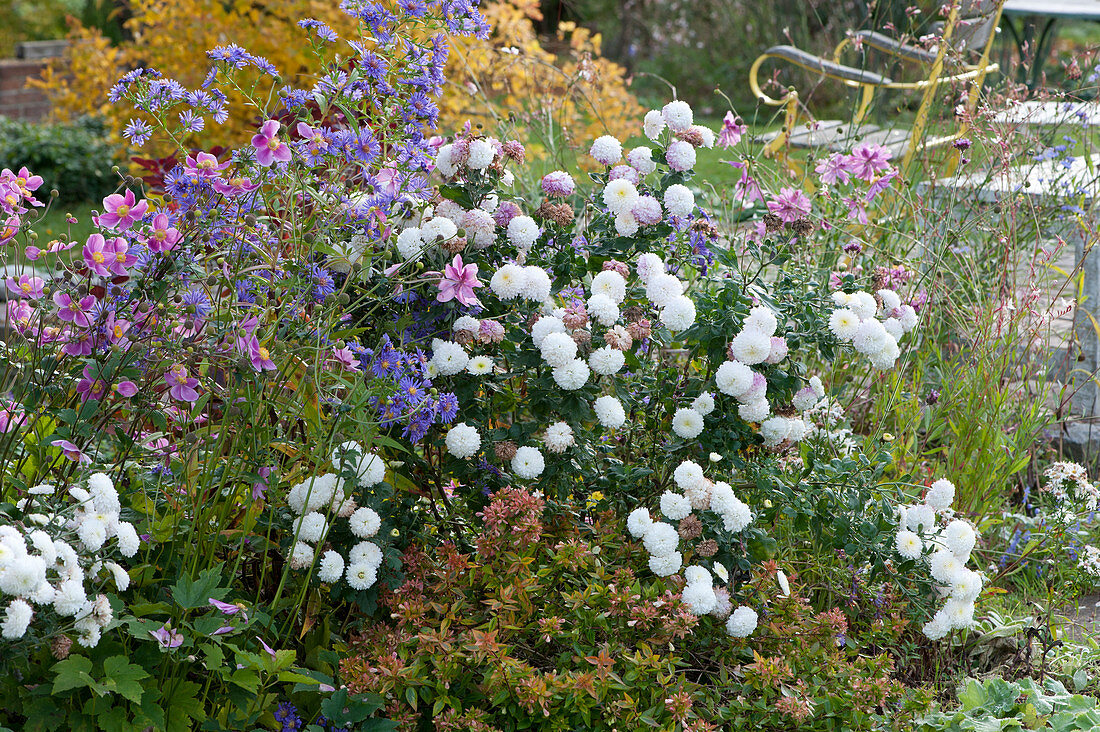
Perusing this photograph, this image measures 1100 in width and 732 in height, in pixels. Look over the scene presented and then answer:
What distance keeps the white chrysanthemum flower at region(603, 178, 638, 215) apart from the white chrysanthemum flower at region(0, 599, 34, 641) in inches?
48.9

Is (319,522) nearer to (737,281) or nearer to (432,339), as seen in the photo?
(432,339)

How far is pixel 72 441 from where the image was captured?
A: 1.72m

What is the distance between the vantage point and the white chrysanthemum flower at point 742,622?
5.88 ft

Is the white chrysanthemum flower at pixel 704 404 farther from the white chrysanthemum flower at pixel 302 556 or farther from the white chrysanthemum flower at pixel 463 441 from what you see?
the white chrysanthemum flower at pixel 302 556

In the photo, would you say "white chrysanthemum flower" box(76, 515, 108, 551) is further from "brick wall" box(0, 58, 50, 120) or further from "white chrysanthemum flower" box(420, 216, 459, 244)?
"brick wall" box(0, 58, 50, 120)

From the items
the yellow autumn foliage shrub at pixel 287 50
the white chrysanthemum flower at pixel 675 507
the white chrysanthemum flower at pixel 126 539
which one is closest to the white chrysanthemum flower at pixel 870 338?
the white chrysanthemum flower at pixel 675 507

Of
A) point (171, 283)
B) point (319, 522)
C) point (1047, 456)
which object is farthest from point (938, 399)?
point (171, 283)

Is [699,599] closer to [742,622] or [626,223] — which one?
[742,622]

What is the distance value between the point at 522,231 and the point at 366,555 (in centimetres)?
69

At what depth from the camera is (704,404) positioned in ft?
6.26

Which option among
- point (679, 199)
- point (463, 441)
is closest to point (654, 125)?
Result: point (679, 199)

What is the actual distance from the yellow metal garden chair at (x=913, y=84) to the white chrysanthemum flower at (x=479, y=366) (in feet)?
3.89

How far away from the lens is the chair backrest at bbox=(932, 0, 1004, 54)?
10.8ft

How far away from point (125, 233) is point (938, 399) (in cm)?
222
